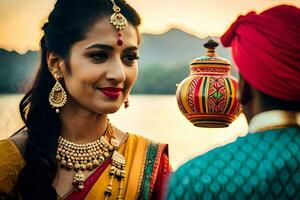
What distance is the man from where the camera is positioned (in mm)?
1639

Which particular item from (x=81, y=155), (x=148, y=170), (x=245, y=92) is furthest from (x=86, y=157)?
(x=245, y=92)

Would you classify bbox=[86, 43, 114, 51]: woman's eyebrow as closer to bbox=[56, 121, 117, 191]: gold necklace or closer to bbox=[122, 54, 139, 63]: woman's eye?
bbox=[122, 54, 139, 63]: woman's eye

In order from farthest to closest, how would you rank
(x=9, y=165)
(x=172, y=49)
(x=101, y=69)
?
(x=172, y=49) < (x=9, y=165) < (x=101, y=69)

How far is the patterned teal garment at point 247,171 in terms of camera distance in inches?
64.4

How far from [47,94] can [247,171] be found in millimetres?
1189

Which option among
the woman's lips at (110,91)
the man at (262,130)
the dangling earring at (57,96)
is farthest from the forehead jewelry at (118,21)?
the man at (262,130)

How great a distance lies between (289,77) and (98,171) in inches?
44.3

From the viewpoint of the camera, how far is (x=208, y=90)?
13.5ft

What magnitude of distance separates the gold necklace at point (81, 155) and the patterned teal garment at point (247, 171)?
2.95ft

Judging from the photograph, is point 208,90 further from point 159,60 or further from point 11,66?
point 11,66

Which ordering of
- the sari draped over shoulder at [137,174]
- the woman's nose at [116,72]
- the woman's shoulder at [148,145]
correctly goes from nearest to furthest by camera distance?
1. the woman's nose at [116,72]
2. the sari draped over shoulder at [137,174]
3. the woman's shoulder at [148,145]

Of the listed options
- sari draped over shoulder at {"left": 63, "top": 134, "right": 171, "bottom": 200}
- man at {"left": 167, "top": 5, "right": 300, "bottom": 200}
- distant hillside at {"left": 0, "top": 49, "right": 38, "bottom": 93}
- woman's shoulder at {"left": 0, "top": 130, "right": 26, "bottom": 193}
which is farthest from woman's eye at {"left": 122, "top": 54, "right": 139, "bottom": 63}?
distant hillside at {"left": 0, "top": 49, "right": 38, "bottom": 93}

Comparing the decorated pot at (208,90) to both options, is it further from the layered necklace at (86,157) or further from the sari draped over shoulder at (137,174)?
the layered necklace at (86,157)

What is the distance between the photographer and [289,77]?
1631mm
